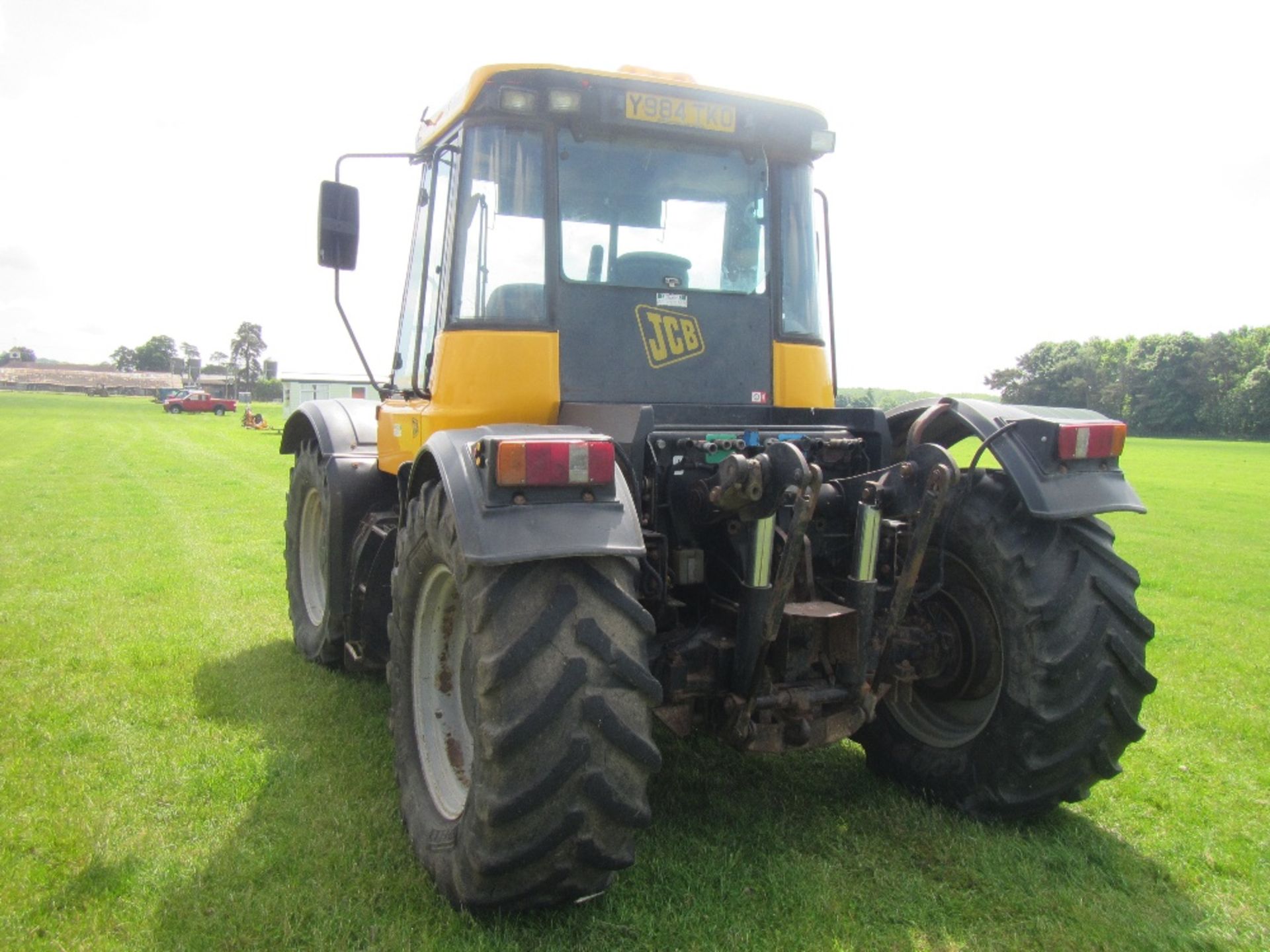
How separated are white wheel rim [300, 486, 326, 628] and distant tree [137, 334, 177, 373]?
472 ft

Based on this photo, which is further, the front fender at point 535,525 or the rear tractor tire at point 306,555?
the rear tractor tire at point 306,555

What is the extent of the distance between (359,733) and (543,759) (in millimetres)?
2293

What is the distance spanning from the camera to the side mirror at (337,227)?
4.47 metres

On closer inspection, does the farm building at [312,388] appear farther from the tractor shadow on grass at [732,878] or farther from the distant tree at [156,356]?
the distant tree at [156,356]

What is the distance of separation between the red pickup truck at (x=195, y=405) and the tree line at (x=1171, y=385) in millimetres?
48900

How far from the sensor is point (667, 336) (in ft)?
13.5

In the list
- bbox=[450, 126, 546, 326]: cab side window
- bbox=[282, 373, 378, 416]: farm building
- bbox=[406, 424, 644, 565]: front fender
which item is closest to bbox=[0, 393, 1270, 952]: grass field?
bbox=[406, 424, 644, 565]: front fender

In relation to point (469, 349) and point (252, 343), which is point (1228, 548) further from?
point (252, 343)

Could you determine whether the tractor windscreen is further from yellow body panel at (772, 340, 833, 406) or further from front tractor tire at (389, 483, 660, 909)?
front tractor tire at (389, 483, 660, 909)

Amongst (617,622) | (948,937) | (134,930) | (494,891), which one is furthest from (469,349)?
(948,937)

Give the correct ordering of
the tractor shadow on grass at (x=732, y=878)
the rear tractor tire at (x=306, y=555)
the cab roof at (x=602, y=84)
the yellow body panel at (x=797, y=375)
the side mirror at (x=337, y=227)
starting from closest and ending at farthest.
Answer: the tractor shadow on grass at (x=732, y=878) → the cab roof at (x=602, y=84) → the yellow body panel at (x=797, y=375) → the side mirror at (x=337, y=227) → the rear tractor tire at (x=306, y=555)

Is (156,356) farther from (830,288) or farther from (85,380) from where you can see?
(830,288)

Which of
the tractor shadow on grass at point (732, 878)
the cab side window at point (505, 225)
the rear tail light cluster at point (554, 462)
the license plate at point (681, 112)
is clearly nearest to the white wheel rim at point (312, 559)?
the tractor shadow on grass at point (732, 878)

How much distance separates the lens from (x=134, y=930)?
10.2 feet
